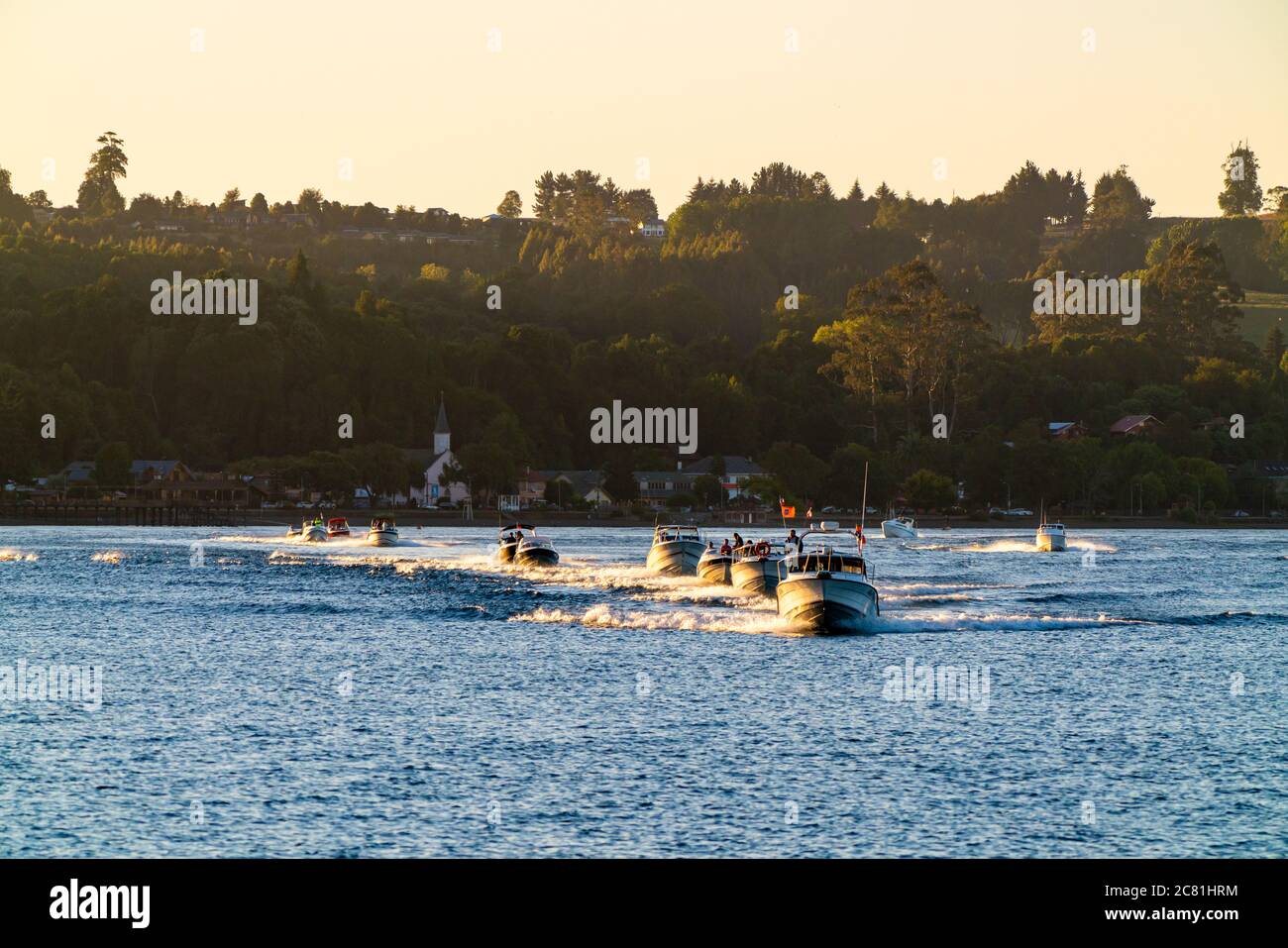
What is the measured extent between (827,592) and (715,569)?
1256 inches

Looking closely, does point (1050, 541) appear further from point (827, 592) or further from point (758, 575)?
point (827, 592)

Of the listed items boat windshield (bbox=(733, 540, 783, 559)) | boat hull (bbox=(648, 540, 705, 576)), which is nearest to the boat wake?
boat windshield (bbox=(733, 540, 783, 559))

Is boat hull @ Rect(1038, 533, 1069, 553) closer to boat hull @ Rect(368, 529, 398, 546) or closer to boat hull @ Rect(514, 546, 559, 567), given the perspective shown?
boat hull @ Rect(514, 546, 559, 567)

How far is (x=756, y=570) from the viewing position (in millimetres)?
94625

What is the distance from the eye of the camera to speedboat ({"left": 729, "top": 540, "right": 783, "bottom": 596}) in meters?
93.4

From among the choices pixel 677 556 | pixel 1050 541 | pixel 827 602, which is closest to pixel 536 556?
pixel 677 556

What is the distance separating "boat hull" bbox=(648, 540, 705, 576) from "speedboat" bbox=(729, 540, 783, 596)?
47.3 ft

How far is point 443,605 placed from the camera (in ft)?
319

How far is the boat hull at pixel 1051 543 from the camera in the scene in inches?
6796

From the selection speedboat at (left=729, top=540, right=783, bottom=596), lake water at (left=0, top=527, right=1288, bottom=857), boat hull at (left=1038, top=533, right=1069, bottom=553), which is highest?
speedboat at (left=729, top=540, right=783, bottom=596)
